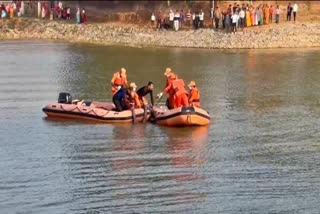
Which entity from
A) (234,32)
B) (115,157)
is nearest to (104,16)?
(234,32)

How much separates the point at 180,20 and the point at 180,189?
3238cm

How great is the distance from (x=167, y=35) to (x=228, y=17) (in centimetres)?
347

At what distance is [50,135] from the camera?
2153 cm

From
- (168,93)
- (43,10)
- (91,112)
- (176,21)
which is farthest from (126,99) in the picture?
(43,10)

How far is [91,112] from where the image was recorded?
75.6 ft

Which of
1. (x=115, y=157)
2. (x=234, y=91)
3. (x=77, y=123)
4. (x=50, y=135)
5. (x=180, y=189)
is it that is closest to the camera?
(x=180, y=189)

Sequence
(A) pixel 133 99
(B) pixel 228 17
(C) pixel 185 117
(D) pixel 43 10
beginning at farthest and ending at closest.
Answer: (D) pixel 43 10 < (B) pixel 228 17 < (A) pixel 133 99 < (C) pixel 185 117

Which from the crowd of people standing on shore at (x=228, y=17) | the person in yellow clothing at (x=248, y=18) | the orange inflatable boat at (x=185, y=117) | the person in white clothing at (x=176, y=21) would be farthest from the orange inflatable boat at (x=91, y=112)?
the person in white clothing at (x=176, y=21)

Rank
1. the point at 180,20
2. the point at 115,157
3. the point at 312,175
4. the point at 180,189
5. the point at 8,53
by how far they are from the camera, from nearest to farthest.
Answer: the point at 180,189, the point at 312,175, the point at 115,157, the point at 8,53, the point at 180,20

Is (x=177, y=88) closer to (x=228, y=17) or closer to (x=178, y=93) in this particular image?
(x=178, y=93)

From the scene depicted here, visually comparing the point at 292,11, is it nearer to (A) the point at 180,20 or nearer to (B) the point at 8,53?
(A) the point at 180,20

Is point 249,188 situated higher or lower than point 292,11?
lower

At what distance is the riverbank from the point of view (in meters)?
43.3

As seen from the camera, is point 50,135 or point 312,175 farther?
point 50,135
